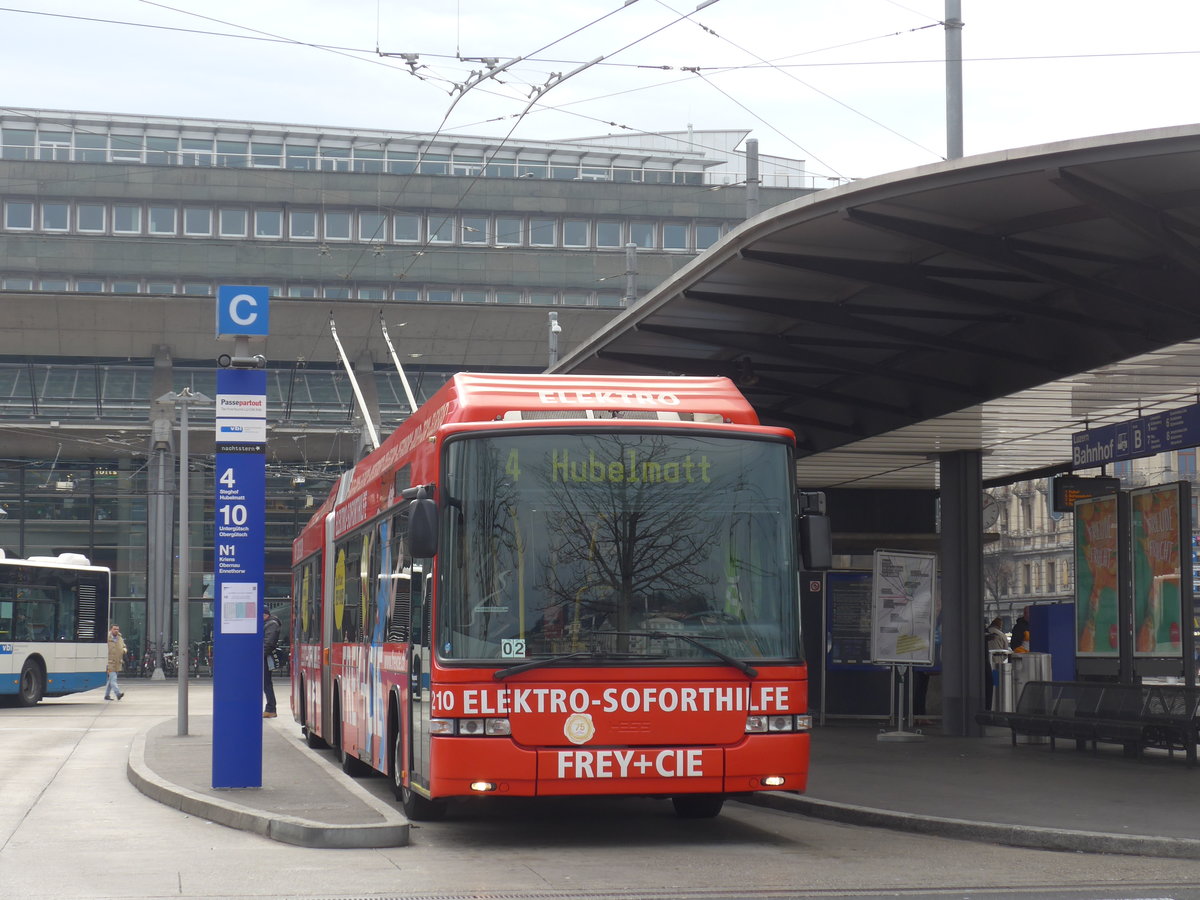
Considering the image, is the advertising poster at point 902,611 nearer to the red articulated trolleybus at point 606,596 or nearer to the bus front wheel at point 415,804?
the bus front wheel at point 415,804

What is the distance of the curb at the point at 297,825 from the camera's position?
10.6 metres

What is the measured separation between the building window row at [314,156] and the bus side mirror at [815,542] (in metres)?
51.4

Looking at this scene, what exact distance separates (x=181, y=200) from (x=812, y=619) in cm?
3855

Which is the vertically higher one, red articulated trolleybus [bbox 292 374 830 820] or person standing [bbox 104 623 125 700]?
red articulated trolleybus [bbox 292 374 830 820]

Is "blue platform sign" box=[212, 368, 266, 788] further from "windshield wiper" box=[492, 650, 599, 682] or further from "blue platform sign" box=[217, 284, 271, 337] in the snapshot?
"windshield wiper" box=[492, 650, 599, 682]

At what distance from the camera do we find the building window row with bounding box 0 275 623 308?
54.4m

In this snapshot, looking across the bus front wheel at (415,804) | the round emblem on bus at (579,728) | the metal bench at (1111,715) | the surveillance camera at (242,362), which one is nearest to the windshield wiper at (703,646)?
the round emblem on bus at (579,728)

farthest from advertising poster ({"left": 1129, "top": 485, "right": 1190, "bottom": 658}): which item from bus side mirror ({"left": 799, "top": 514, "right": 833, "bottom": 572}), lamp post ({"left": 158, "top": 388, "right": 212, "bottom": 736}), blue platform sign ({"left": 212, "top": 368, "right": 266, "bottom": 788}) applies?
lamp post ({"left": 158, "top": 388, "right": 212, "bottom": 736})

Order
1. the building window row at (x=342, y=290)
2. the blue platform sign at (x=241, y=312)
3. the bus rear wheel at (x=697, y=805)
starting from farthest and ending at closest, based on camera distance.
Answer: the building window row at (x=342, y=290), the blue platform sign at (x=241, y=312), the bus rear wheel at (x=697, y=805)

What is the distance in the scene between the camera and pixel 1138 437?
1700 centimetres

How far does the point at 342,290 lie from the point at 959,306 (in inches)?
1667

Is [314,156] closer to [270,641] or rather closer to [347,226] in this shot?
[347,226]

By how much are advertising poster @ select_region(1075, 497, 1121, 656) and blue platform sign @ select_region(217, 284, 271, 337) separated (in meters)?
9.19

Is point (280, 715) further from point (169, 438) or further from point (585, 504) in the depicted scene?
point (585, 504)
